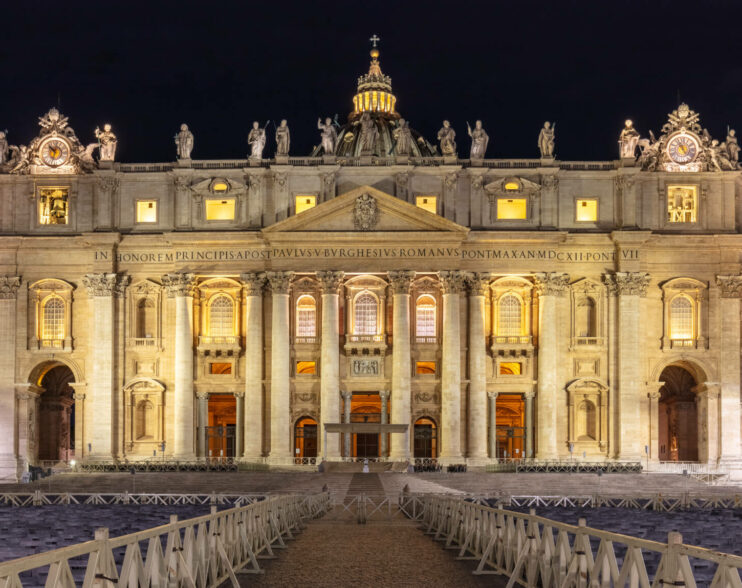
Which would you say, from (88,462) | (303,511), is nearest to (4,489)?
(88,462)

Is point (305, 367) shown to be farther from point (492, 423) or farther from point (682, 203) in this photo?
point (682, 203)

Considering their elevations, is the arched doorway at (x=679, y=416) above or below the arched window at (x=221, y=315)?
below

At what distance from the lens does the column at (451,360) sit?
73.4 meters

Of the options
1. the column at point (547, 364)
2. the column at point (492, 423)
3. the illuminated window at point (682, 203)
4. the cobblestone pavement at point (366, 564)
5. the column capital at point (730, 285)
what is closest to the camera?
the cobblestone pavement at point (366, 564)

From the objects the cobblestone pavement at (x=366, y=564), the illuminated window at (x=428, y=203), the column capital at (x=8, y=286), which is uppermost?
the illuminated window at (x=428, y=203)

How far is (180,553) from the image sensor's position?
645 inches

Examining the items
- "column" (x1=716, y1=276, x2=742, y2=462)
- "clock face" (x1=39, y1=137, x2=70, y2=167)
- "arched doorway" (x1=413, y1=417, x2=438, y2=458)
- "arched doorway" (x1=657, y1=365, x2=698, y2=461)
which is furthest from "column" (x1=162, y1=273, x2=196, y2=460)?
"column" (x1=716, y1=276, x2=742, y2=462)

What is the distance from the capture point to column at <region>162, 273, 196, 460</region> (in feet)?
244

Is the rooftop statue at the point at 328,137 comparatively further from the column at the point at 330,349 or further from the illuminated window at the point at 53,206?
the illuminated window at the point at 53,206

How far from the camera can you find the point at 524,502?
4394 centimetres

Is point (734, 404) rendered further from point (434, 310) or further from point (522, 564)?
point (522, 564)

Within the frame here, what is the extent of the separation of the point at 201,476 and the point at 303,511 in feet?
91.8

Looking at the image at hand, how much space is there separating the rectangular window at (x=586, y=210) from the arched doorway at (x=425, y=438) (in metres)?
17.2

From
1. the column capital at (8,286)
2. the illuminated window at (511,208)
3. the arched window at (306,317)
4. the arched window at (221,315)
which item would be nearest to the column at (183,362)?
the arched window at (221,315)
